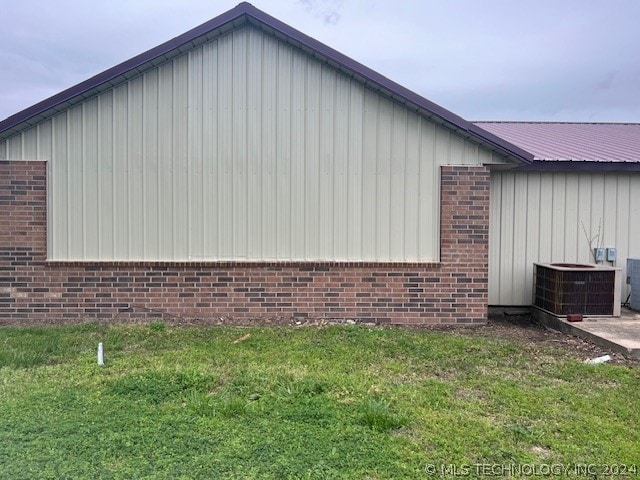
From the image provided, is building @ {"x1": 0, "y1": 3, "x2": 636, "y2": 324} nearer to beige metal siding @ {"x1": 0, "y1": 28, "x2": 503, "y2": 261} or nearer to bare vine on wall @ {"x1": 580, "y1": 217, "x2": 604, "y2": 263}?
beige metal siding @ {"x1": 0, "y1": 28, "x2": 503, "y2": 261}

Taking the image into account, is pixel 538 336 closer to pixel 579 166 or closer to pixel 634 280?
pixel 634 280

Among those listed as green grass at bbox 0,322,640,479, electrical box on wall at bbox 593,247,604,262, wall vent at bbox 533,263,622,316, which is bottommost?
green grass at bbox 0,322,640,479

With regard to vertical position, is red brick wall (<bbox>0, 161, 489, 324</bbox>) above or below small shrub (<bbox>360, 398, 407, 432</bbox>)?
above

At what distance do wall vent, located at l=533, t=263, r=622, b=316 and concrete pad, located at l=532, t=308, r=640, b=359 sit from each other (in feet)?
0.52

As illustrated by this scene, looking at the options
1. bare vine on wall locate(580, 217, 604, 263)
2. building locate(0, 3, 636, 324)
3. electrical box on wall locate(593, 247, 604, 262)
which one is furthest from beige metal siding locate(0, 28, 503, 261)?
electrical box on wall locate(593, 247, 604, 262)

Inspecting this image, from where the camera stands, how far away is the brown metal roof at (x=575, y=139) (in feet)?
31.2

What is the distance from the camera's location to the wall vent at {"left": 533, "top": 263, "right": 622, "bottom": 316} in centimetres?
820

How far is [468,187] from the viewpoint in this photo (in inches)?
324

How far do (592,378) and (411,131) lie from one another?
445 centimetres

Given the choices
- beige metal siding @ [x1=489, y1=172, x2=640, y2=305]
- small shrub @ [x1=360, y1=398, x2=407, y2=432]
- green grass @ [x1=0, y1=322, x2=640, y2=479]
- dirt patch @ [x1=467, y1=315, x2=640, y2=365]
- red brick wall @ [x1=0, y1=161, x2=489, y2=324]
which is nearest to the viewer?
green grass @ [x1=0, y1=322, x2=640, y2=479]

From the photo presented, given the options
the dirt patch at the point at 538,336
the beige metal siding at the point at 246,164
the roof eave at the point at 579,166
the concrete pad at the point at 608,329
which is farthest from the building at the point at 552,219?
the beige metal siding at the point at 246,164

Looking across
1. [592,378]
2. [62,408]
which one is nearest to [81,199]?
[62,408]

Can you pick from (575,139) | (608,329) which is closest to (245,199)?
(608,329)

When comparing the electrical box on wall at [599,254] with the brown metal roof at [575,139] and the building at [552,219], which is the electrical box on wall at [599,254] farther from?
the brown metal roof at [575,139]
